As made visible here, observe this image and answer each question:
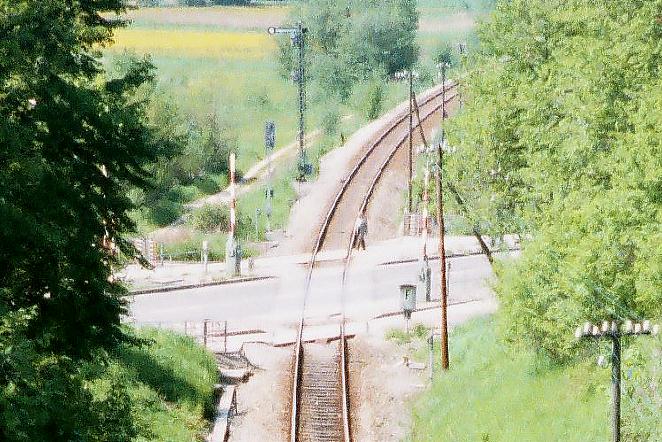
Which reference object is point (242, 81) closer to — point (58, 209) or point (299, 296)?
point (299, 296)

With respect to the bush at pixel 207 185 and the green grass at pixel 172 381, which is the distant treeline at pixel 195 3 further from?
the green grass at pixel 172 381

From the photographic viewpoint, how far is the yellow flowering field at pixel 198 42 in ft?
344

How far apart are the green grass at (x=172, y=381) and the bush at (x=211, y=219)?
2156 centimetres

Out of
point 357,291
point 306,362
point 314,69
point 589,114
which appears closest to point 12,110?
point 589,114

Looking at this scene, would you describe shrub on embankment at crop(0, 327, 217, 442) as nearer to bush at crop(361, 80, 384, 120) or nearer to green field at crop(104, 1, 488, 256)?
green field at crop(104, 1, 488, 256)

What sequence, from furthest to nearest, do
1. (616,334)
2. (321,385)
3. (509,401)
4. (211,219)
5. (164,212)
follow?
(164,212) → (211,219) → (321,385) → (509,401) → (616,334)

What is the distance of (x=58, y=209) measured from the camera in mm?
16188

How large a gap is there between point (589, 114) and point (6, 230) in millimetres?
14160

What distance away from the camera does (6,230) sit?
14.3 m

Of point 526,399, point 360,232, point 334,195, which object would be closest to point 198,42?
point 334,195

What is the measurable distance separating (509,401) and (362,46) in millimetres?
65538

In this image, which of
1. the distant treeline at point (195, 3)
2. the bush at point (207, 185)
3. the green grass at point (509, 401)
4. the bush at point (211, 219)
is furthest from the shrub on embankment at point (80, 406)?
the distant treeline at point (195, 3)

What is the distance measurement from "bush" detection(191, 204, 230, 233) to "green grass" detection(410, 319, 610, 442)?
75.1ft

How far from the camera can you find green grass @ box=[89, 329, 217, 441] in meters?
24.4
